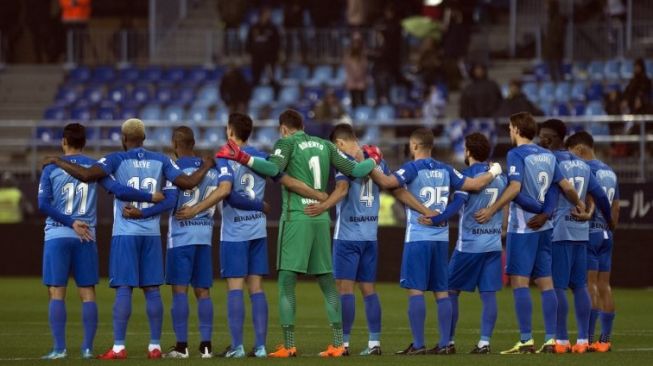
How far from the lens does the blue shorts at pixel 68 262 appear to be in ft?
50.6

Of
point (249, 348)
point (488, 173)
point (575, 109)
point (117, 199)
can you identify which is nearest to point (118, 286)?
point (117, 199)

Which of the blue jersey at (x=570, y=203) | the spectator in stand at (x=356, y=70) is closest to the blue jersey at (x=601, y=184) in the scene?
the blue jersey at (x=570, y=203)

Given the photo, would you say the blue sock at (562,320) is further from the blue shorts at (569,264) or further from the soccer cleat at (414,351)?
the soccer cleat at (414,351)

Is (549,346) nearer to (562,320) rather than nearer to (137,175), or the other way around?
(562,320)

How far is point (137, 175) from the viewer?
15.5m

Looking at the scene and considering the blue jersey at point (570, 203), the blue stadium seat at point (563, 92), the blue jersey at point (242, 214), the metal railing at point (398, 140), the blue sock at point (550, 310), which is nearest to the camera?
the blue jersey at point (242, 214)

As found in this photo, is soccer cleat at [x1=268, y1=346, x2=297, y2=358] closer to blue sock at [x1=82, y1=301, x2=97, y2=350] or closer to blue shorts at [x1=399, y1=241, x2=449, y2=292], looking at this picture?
blue shorts at [x1=399, y1=241, x2=449, y2=292]

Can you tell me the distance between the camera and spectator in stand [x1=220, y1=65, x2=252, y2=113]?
33.2 metres

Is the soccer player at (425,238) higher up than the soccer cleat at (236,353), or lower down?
higher up

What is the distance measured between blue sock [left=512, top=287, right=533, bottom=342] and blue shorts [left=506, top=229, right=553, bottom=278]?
0.62ft

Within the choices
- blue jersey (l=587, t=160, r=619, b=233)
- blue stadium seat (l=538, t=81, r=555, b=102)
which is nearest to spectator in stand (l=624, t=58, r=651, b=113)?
blue stadium seat (l=538, t=81, r=555, b=102)

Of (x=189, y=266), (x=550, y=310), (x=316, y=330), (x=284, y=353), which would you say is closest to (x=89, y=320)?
(x=189, y=266)

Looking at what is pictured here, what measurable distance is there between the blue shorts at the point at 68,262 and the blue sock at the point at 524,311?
4122mm

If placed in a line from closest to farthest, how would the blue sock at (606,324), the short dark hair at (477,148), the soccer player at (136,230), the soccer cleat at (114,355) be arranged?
the soccer cleat at (114,355) → the soccer player at (136,230) → the short dark hair at (477,148) → the blue sock at (606,324)
